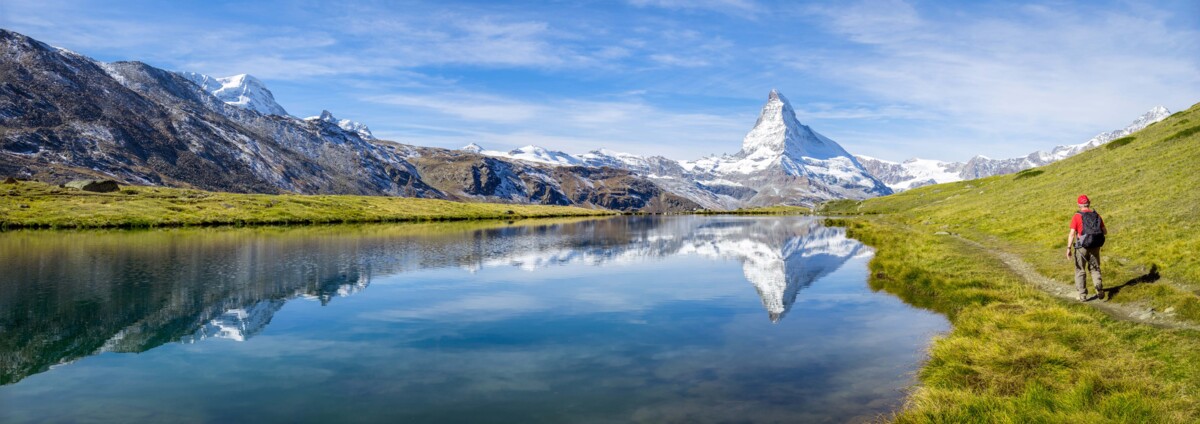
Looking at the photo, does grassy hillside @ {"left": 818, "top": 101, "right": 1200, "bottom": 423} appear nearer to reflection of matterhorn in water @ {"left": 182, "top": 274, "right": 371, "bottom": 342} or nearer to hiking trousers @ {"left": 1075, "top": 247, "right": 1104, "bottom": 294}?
hiking trousers @ {"left": 1075, "top": 247, "right": 1104, "bottom": 294}

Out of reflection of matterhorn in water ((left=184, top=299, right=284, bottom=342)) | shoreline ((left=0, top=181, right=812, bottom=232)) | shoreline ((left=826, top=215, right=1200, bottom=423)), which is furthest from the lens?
shoreline ((left=0, top=181, right=812, bottom=232))

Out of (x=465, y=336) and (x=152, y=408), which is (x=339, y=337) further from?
(x=152, y=408)

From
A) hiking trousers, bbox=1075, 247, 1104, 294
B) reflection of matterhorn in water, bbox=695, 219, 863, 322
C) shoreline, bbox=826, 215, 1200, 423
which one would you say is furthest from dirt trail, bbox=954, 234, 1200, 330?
reflection of matterhorn in water, bbox=695, 219, 863, 322

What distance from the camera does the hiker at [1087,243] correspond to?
24.4 m

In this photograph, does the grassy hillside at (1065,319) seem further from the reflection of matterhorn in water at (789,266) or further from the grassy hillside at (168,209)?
the grassy hillside at (168,209)

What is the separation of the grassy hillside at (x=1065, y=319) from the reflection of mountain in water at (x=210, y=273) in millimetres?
8913

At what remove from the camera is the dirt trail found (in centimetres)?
1966

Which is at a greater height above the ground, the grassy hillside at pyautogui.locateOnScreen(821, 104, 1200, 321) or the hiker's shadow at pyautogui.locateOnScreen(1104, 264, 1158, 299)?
the grassy hillside at pyautogui.locateOnScreen(821, 104, 1200, 321)

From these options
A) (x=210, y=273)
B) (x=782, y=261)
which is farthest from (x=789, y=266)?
(x=210, y=273)

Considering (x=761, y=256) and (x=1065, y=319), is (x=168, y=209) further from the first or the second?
(x=1065, y=319)

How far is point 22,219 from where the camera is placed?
9744 centimetres

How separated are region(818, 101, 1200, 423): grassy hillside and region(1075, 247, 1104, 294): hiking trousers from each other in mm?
850

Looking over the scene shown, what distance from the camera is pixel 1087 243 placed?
24.5 metres

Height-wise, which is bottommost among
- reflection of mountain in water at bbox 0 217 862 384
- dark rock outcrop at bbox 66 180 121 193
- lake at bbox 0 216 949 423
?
lake at bbox 0 216 949 423
